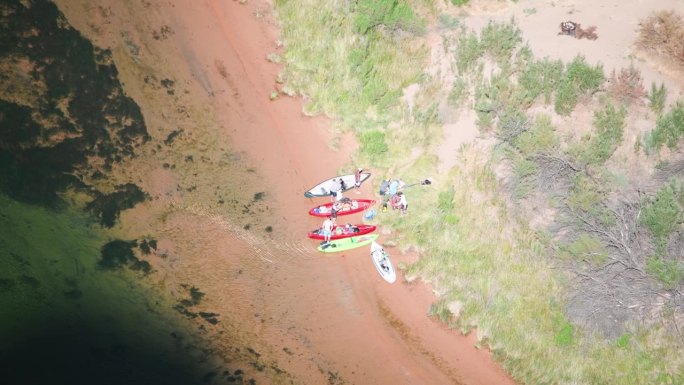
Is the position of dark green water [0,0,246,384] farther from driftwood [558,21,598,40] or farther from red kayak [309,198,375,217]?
driftwood [558,21,598,40]

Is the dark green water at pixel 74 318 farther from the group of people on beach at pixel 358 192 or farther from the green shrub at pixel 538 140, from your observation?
the green shrub at pixel 538 140

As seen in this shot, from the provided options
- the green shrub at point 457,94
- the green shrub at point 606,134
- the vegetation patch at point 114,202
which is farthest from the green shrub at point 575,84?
the vegetation patch at point 114,202

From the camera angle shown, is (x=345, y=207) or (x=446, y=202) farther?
(x=345, y=207)

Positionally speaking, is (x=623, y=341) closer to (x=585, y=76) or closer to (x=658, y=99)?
(x=658, y=99)

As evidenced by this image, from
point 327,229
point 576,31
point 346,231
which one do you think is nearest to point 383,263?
point 346,231

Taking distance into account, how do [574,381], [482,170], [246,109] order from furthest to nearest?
[246,109]
[482,170]
[574,381]

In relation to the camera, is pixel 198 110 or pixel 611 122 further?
pixel 198 110

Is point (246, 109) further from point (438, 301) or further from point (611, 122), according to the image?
point (611, 122)

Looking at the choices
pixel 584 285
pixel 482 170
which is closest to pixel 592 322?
pixel 584 285
